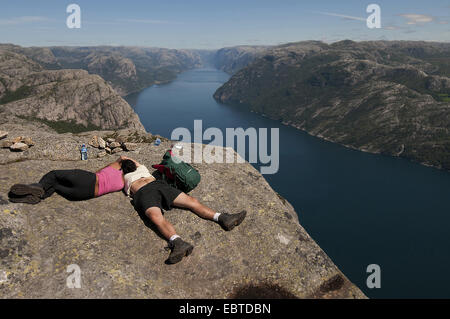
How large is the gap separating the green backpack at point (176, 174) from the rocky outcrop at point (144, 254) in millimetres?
1030

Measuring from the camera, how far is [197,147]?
73.3 ft

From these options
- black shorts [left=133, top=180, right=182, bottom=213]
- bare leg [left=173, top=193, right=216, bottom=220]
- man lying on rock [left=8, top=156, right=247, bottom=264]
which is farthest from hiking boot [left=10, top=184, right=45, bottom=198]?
bare leg [left=173, top=193, right=216, bottom=220]

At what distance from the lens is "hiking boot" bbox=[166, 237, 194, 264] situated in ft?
37.4

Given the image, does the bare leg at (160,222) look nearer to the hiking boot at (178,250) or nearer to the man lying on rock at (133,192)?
the man lying on rock at (133,192)

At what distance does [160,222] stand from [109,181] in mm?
4320

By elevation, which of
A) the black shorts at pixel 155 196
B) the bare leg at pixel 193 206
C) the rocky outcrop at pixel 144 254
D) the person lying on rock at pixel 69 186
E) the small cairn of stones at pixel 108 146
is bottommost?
the rocky outcrop at pixel 144 254

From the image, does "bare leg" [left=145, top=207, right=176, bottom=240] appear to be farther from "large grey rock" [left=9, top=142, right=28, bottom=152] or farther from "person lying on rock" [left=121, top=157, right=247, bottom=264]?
"large grey rock" [left=9, top=142, right=28, bottom=152]

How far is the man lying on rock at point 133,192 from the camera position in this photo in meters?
12.2

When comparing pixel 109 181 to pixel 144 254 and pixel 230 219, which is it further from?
pixel 230 219

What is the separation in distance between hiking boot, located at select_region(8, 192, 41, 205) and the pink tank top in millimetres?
2892

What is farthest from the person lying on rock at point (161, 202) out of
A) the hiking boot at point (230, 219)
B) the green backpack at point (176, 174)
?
the green backpack at point (176, 174)
